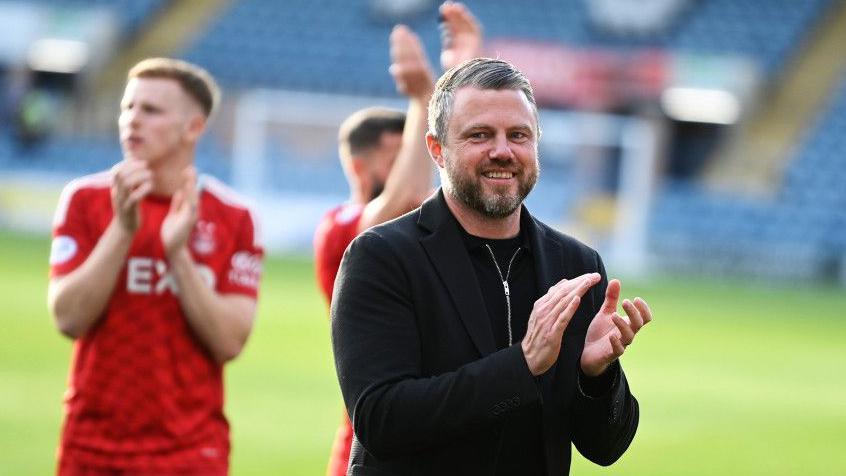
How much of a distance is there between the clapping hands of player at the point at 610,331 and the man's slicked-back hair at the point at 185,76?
6.68 ft

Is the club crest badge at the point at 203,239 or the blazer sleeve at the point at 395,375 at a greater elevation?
the club crest badge at the point at 203,239

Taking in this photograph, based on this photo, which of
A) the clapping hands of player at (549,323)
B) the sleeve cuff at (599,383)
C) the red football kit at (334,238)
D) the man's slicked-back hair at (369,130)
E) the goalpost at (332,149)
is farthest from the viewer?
the goalpost at (332,149)

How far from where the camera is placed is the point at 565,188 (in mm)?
27484

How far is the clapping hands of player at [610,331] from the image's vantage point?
10.2 feet

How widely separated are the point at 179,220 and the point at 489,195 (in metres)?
1.55

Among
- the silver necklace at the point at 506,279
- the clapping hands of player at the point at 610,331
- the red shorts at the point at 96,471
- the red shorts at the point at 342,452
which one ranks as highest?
the silver necklace at the point at 506,279

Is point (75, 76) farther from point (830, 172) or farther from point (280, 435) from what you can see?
point (280, 435)

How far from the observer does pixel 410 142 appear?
14.7ft

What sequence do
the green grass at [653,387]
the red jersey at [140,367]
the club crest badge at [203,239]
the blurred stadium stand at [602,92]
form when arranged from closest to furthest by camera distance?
the red jersey at [140,367]
the club crest badge at [203,239]
the green grass at [653,387]
the blurred stadium stand at [602,92]

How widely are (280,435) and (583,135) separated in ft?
62.3

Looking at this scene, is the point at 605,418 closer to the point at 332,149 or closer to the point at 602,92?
the point at 332,149

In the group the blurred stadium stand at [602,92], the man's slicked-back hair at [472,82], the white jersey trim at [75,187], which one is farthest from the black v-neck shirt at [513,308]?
the blurred stadium stand at [602,92]

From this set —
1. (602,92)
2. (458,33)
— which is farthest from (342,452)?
(602,92)

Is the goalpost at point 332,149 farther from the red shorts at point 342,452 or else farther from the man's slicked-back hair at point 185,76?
the red shorts at point 342,452
